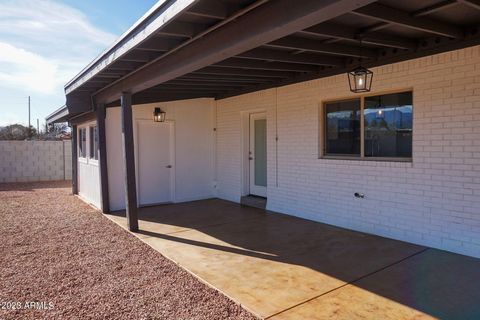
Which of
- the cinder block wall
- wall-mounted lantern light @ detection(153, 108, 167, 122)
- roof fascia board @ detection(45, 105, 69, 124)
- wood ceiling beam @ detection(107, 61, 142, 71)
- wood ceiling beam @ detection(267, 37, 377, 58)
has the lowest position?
the cinder block wall

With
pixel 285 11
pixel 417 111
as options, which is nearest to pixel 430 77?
pixel 417 111

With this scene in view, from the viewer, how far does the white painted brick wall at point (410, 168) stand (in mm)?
4363

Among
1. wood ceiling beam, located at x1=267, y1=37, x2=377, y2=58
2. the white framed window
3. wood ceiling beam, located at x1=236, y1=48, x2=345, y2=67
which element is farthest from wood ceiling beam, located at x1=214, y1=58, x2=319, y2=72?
the white framed window

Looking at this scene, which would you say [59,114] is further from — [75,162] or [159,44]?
[159,44]

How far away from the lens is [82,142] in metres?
9.99

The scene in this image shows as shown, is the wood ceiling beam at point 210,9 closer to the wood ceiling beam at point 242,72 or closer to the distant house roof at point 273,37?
the distant house roof at point 273,37

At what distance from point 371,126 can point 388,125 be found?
300 mm

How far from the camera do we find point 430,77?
4703 millimetres

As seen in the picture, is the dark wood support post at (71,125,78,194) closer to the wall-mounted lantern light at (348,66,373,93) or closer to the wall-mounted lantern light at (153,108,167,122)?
the wall-mounted lantern light at (153,108,167,122)

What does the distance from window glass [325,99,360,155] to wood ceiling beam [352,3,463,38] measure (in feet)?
6.21

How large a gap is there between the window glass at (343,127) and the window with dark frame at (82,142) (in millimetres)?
6666

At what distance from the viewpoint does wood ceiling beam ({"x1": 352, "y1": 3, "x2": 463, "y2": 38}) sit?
3314 millimetres

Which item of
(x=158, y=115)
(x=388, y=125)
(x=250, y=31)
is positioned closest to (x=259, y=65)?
(x=388, y=125)

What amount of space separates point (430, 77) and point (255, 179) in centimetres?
450
